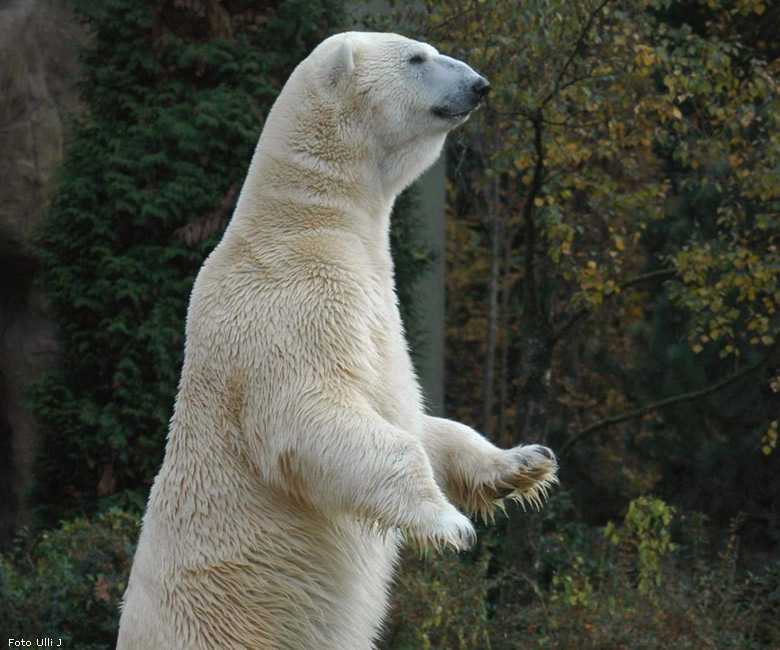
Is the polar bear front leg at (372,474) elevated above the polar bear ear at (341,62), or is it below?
below

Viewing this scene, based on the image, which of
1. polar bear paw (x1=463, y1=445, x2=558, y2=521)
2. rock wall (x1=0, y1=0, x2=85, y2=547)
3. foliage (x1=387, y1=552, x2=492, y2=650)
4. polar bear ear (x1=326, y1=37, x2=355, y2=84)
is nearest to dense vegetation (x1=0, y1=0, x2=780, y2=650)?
foliage (x1=387, y1=552, x2=492, y2=650)

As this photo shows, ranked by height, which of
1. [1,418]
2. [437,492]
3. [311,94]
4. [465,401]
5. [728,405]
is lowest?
[465,401]

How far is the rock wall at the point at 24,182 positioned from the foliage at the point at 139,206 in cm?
109

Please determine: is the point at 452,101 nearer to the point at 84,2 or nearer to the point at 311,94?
the point at 311,94

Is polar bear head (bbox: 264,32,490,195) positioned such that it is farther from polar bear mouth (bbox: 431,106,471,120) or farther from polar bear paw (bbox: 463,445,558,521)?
polar bear paw (bbox: 463,445,558,521)

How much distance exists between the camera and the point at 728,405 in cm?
820

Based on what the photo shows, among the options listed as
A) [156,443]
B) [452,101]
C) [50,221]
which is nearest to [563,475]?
[156,443]

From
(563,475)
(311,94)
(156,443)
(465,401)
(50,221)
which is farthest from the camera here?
(465,401)

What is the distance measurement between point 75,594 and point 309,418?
3.30 metres

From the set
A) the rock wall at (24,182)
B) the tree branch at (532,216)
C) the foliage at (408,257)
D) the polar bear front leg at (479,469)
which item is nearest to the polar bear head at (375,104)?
the polar bear front leg at (479,469)

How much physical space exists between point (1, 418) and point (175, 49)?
12.1ft

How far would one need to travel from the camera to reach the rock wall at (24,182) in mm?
8953

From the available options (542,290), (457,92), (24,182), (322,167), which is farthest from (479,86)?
(24,182)

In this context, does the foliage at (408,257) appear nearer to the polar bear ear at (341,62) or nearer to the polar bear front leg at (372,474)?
the polar bear ear at (341,62)
